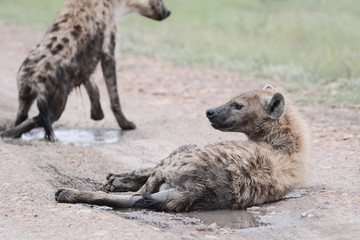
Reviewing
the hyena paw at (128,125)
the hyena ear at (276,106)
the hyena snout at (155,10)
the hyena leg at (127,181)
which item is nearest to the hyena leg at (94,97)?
the hyena paw at (128,125)

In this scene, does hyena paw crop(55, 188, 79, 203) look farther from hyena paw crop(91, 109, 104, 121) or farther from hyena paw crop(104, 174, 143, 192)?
hyena paw crop(91, 109, 104, 121)

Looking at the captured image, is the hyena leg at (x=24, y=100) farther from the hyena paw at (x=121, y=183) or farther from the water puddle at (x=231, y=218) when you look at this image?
the water puddle at (x=231, y=218)

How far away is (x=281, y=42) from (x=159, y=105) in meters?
3.38

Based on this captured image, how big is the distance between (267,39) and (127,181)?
683 centimetres

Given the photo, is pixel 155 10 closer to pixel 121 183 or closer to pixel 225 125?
pixel 225 125

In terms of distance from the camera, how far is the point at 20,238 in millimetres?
3316

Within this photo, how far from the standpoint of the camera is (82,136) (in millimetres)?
6645

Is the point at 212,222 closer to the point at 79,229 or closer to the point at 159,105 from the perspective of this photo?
the point at 79,229

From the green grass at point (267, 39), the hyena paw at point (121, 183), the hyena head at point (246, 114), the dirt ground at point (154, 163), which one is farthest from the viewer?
the green grass at point (267, 39)

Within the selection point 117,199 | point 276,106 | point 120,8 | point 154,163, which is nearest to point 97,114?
point 120,8

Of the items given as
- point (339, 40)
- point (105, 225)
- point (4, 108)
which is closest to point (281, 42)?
point (339, 40)

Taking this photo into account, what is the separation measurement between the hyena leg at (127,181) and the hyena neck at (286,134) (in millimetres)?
810

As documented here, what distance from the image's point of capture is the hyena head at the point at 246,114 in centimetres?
466

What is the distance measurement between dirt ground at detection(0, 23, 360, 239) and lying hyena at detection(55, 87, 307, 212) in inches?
3.2
